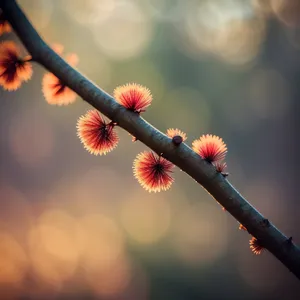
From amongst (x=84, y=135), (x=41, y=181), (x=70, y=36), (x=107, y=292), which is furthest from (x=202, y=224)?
(x=84, y=135)

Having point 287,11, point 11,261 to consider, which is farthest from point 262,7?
point 11,261

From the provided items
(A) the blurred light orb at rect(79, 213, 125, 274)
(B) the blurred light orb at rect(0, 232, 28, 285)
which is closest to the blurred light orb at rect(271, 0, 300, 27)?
(A) the blurred light orb at rect(79, 213, 125, 274)

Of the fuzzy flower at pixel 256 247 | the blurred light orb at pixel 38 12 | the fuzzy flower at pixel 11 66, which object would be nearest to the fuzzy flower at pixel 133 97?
the fuzzy flower at pixel 11 66

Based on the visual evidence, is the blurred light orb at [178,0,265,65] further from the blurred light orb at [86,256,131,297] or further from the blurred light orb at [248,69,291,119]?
the blurred light orb at [86,256,131,297]

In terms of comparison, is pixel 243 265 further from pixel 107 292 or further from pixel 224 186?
pixel 224 186

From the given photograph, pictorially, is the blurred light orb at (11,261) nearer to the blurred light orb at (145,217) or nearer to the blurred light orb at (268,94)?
the blurred light orb at (145,217)

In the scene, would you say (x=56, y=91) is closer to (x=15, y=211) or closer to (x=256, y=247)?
(x=256, y=247)
